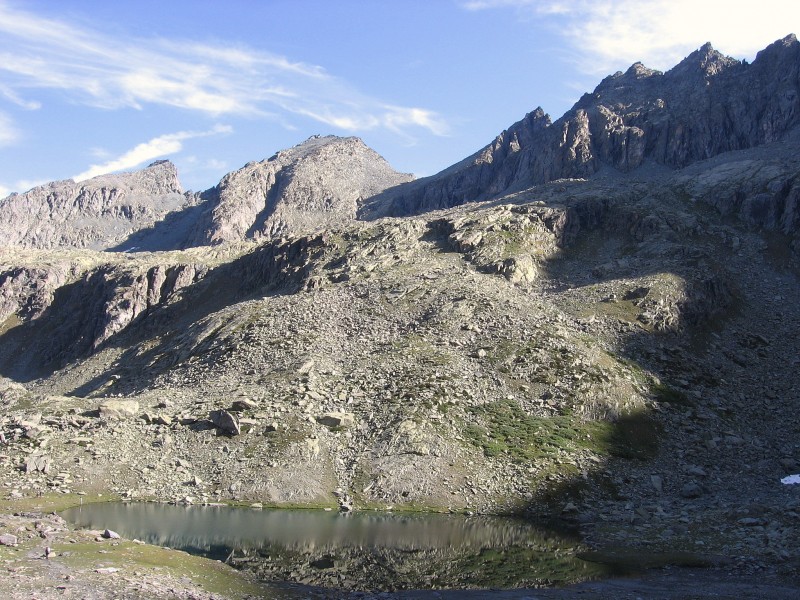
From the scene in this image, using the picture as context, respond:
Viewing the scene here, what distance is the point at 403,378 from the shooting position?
79375 mm

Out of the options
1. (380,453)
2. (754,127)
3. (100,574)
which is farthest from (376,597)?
(754,127)

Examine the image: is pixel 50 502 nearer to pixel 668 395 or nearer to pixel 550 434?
pixel 550 434

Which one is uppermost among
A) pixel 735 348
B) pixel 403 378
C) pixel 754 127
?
pixel 754 127

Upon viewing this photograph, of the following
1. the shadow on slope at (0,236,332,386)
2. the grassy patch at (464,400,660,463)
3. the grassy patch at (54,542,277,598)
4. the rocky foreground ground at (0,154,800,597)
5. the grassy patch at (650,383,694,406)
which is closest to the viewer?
the grassy patch at (54,542,277,598)

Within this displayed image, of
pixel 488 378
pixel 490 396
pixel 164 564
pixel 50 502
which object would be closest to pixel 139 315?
pixel 488 378

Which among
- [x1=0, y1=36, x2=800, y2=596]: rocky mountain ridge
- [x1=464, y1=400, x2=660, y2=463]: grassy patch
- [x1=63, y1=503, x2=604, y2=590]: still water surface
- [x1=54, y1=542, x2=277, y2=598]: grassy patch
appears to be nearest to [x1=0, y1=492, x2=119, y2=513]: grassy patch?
[x1=0, y1=36, x2=800, y2=596]: rocky mountain ridge

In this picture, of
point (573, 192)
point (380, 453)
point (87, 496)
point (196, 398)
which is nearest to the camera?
point (87, 496)

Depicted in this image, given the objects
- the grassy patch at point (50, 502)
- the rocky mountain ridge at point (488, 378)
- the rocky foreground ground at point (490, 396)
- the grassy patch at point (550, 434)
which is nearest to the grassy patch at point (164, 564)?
the rocky foreground ground at point (490, 396)

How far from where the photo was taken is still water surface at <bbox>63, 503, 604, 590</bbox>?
38344 millimetres

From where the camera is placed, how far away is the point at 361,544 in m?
45.7

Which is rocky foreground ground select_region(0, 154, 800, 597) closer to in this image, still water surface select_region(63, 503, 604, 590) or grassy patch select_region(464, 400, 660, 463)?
grassy patch select_region(464, 400, 660, 463)

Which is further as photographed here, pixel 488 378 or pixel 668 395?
pixel 668 395

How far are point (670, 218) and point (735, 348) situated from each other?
4771cm

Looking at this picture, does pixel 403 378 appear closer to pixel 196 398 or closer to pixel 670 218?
pixel 196 398
